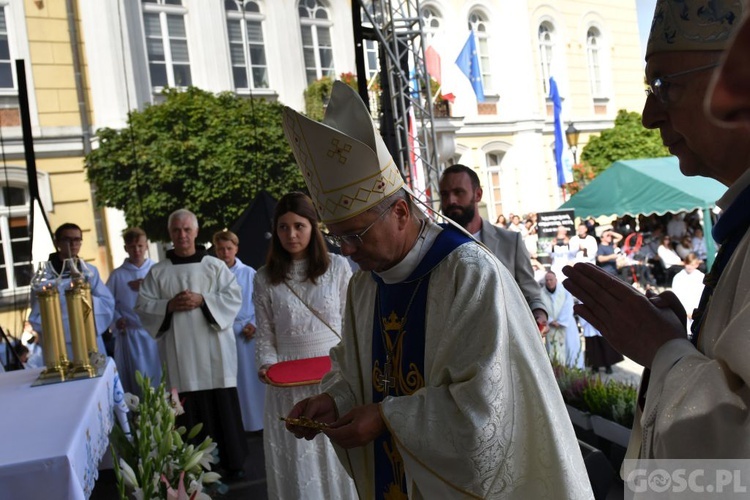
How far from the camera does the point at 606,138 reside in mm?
20562

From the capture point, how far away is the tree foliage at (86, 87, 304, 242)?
11.9m

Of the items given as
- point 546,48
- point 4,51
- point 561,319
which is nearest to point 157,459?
point 561,319

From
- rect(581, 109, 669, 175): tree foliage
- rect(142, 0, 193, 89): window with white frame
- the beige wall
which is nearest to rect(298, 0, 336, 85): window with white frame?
rect(142, 0, 193, 89): window with white frame

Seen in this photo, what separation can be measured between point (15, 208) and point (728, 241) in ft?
40.8

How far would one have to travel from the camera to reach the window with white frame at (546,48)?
784 inches

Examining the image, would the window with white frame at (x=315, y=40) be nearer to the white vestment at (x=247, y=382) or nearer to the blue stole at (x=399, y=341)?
the white vestment at (x=247, y=382)

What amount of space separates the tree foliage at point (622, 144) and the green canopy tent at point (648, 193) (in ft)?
21.6

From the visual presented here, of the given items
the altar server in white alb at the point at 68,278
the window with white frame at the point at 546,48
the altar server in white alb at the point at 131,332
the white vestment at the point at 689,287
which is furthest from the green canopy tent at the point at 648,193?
the altar server in white alb at the point at 68,278

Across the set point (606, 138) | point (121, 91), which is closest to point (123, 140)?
point (121, 91)

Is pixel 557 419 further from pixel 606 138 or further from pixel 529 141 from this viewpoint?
pixel 606 138

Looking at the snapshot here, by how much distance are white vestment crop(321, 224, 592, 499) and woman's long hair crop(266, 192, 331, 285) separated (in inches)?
70.1

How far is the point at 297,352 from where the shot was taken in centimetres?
373

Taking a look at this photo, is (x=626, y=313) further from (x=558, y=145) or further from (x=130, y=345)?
(x=558, y=145)

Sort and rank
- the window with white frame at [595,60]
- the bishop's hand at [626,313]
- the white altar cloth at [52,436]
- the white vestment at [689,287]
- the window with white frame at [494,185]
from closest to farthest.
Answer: the bishop's hand at [626,313] < the white altar cloth at [52,436] < the white vestment at [689,287] < the window with white frame at [494,185] < the window with white frame at [595,60]
